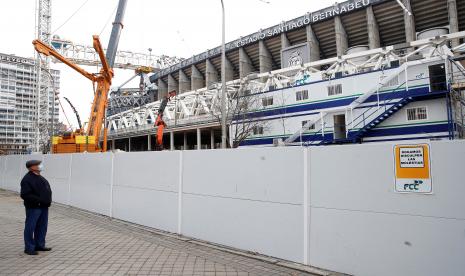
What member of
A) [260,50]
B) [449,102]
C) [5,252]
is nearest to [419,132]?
[449,102]

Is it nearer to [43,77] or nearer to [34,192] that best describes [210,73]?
[43,77]

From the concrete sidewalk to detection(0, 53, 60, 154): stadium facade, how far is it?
2923 inches

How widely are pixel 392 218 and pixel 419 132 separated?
54.1 ft

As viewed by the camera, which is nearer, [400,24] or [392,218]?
[392,218]

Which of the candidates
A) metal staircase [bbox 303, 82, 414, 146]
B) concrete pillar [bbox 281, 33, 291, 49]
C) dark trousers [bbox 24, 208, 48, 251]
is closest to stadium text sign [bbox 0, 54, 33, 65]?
concrete pillar [bbox 281, 33, 291, 49]

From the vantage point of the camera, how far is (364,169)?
200 inches

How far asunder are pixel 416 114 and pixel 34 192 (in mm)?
19208

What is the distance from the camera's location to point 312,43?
144 ft

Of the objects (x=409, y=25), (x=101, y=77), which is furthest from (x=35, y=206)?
(x=409, y=25)

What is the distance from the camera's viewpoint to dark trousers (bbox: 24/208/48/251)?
6543mm

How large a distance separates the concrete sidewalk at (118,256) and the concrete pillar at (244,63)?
45507 millimetres

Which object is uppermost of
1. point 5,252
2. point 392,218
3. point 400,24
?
point 400,24

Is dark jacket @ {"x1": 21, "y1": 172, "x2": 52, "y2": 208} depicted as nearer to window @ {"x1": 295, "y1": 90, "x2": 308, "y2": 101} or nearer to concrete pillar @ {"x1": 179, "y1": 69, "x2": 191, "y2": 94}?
window @ {"x1": 295, "y1": 90, "x2": 308, "y2": 101}

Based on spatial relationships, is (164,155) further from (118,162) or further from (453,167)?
(453,167)
